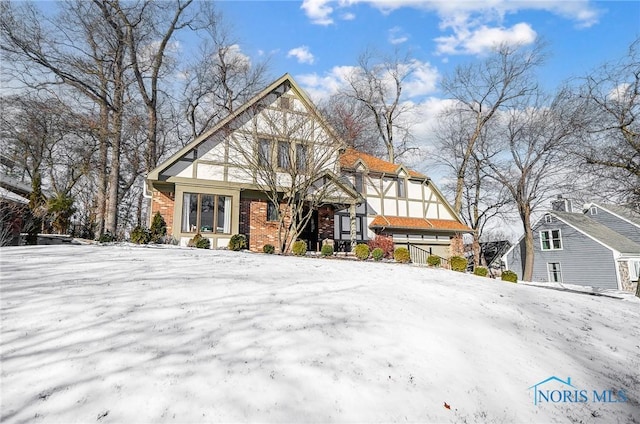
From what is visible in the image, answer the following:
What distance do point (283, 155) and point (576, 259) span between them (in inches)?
902

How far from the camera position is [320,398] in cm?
Answer: 297

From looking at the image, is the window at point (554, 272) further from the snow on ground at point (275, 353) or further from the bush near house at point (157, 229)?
the bush near house at point (157, 229)

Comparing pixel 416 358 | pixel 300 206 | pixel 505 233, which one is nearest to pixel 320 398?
pixel 416 358

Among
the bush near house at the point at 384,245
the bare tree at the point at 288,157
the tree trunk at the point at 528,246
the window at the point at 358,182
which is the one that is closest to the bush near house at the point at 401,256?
the bush near house at the point at 384,245

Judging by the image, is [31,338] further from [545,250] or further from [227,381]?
[545,250]

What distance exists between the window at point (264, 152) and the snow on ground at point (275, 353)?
808cm

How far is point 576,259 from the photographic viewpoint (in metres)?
24.3

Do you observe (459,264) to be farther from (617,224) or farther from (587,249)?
(617,224)

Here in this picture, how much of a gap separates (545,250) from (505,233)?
136ft

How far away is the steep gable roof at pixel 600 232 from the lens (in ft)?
75.9

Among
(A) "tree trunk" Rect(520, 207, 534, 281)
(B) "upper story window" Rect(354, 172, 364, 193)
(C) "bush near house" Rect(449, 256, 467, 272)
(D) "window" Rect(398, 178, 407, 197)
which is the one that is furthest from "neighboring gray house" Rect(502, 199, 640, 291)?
(B) "upper story window" Rect(354, 172, 364, 193)

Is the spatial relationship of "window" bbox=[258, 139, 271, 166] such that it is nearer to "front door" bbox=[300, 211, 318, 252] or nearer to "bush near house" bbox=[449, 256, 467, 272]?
"front door" bbox=[300, 211, 318, 252]

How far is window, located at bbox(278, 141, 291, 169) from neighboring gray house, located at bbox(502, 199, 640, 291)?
21.7 m

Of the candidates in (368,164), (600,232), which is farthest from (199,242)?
(600,232)
